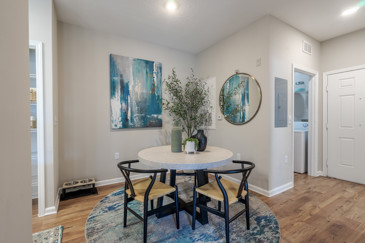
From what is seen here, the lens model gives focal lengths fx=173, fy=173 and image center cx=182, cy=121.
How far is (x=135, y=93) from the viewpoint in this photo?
3.23 meters

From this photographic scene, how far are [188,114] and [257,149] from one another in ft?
5.09

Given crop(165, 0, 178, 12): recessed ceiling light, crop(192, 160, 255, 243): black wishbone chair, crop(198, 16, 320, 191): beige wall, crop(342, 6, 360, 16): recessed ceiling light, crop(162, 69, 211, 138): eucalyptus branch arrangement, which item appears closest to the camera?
crop(192, 160, 255, 243): black wishbone chair

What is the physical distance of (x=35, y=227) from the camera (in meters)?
1.85

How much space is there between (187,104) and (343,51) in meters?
3.01

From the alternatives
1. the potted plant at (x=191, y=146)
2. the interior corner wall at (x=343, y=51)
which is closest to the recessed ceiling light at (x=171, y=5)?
the potted plant at (x=191, y=146)

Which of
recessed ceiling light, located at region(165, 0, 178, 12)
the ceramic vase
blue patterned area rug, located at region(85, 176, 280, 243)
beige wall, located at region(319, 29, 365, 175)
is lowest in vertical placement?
blue patterned area rug, located at region(85, 176, 280, 243)

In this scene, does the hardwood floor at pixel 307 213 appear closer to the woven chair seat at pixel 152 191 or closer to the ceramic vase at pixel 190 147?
the woven chair seat at pixel 152 191

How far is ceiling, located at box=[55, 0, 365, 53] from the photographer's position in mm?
2285

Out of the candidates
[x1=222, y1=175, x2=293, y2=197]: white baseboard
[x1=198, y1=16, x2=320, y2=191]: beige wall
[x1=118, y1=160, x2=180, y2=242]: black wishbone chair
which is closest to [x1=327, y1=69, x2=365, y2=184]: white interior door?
[x1=198, y1=16, x2=320, y2=191]: beige wall

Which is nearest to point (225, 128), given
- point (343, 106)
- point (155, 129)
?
point (155, 129)

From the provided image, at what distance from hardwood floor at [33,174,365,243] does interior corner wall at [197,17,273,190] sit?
0.48 m

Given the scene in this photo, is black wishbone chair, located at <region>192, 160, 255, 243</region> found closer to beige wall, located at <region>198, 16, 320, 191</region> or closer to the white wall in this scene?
beige wall, located at <region>198, 16, 320, 191</region>

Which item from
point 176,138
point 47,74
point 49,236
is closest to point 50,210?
point 49,236

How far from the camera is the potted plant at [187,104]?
355cm
